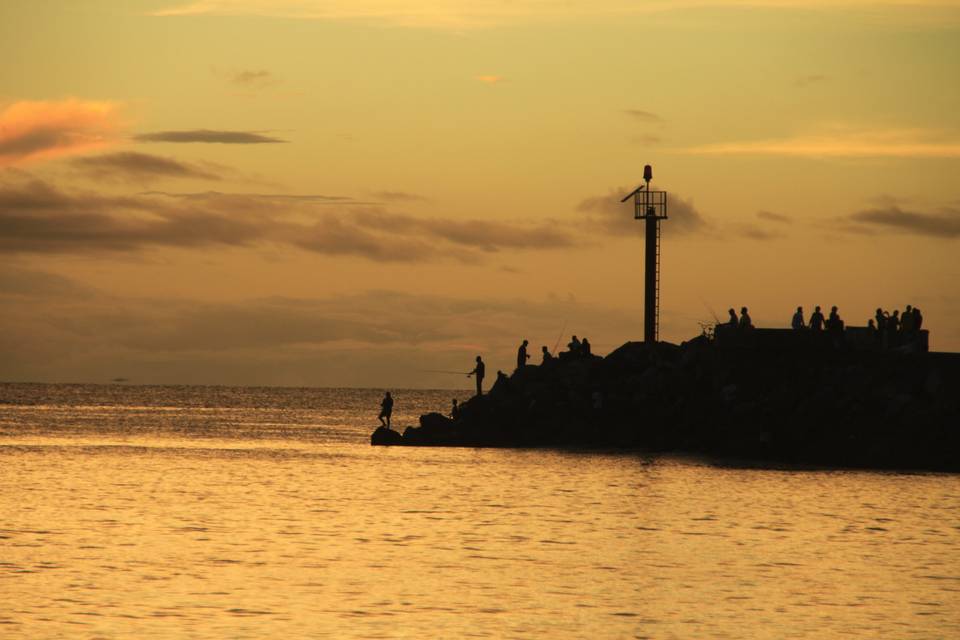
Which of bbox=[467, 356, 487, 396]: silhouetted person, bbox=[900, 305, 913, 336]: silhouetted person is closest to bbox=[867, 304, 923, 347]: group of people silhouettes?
bbox=[900, 305, 913, 336]: silhouetted person

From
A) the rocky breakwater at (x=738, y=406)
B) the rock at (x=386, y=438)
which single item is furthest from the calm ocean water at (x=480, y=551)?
the rock at (x=386, y=438)

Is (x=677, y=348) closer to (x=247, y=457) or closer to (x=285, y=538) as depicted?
(x=247, y=457)

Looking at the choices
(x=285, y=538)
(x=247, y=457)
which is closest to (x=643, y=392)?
(x=247, y=457)

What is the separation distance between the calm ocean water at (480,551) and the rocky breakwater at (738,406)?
2.40 meters

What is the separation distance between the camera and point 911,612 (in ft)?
72.6

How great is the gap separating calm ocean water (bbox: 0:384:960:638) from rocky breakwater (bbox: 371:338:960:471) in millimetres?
A: 2404

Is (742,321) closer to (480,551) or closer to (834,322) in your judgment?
(834,322)

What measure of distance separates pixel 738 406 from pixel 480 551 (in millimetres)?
24387

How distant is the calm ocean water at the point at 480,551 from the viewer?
21.0 metres

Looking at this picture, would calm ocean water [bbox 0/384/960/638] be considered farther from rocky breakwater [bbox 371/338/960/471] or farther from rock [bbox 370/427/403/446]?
rock [bbox 370/427/403/446]

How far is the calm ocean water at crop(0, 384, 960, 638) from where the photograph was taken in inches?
825

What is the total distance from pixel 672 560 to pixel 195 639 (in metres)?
10.8

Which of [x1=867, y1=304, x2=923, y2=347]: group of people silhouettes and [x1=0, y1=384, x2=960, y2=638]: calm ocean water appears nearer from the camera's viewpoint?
[x1=0, y1=384, x2=960, y2=638]: calm ocean water

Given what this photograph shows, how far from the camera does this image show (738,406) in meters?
50.5
